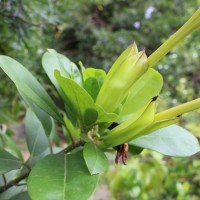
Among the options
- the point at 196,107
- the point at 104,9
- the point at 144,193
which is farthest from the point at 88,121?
the point at 104,9

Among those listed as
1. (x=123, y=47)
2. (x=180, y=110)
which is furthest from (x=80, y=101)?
(x=123, y=47)

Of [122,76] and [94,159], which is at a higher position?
[122,76]

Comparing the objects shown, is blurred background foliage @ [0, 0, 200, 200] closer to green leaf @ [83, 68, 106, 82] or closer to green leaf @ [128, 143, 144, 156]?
green leaf @ [83, 68, 106, 82]

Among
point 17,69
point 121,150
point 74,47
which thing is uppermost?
point 17,69

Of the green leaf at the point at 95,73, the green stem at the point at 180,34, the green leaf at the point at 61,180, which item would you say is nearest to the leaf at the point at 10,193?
the green leaf at the point at 61,180

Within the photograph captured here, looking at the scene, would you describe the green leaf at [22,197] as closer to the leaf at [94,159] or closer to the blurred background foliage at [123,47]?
the leaf at [94,159]

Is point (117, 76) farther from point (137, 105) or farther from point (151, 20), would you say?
point (151, 20)

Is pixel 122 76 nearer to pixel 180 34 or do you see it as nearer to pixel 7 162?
pixel 180 34
